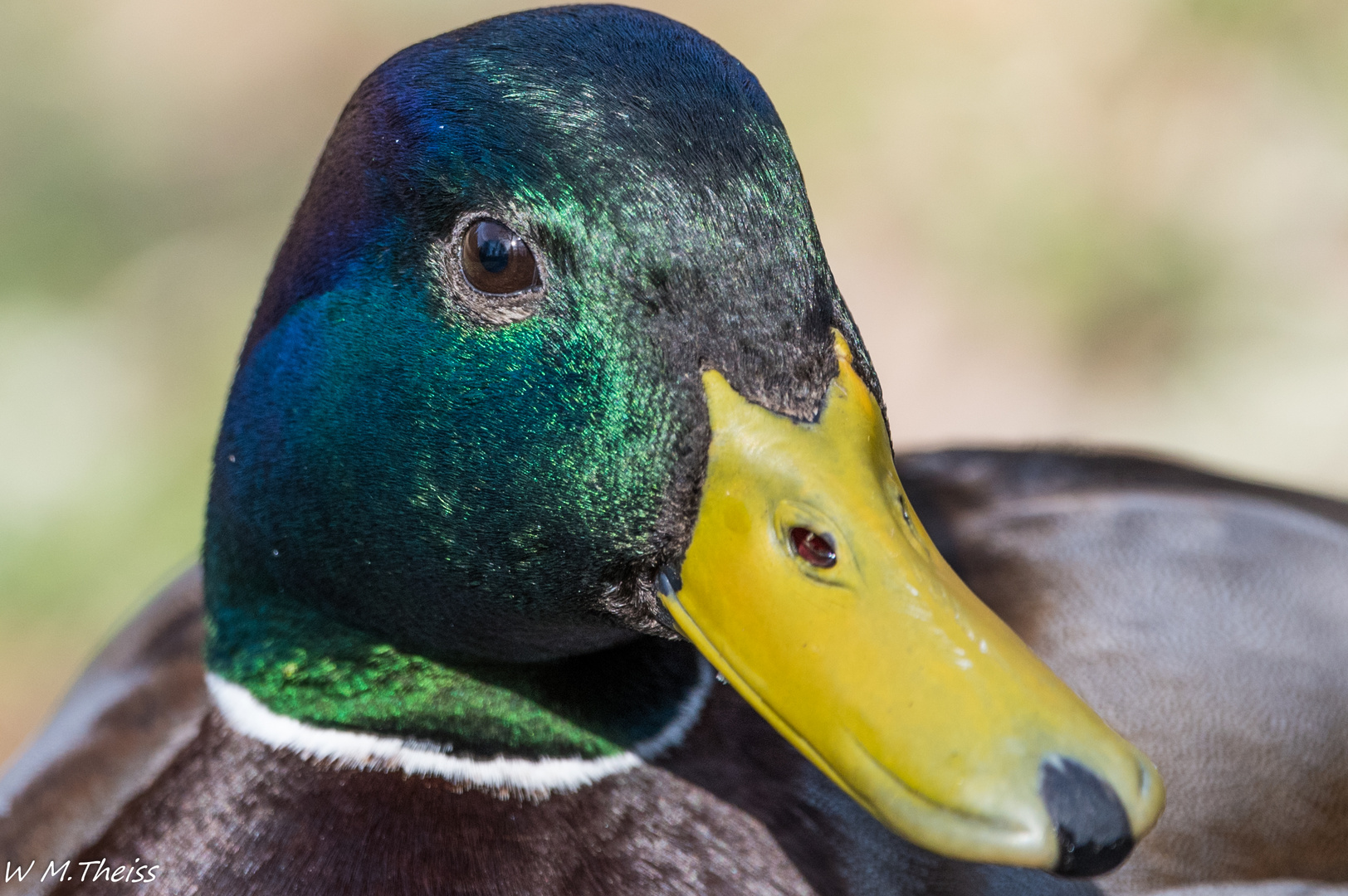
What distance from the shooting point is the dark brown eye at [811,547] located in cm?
120

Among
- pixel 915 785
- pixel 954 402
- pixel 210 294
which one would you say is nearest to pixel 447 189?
pixel 915 785

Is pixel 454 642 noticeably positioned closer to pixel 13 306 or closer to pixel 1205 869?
pixel 1205 869

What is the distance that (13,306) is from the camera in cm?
432

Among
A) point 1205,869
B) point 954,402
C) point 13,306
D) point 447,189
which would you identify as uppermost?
point 447,189

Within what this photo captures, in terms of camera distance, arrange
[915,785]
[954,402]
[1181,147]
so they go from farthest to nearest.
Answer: [1181,147] < [954,402] < [915,785]

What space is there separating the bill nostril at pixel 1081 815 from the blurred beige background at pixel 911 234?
2.66 meters

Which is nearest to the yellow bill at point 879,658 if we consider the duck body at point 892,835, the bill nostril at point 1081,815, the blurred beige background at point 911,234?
the bill nostril at point 1081,815

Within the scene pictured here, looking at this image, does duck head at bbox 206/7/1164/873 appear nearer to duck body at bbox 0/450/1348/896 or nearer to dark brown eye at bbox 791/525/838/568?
dark brown eye at bbox 791/525/838/568

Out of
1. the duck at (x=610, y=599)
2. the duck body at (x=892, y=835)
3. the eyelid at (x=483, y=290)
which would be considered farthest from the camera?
the duck body at (x=892, y=835)

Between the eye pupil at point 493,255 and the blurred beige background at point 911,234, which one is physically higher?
the eye pupil at point 493,255

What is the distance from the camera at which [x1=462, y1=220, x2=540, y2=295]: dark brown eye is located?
4.27 feet

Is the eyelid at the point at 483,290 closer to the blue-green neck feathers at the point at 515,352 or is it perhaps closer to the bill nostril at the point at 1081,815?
the blue-green neck feathers at the point at 515,352

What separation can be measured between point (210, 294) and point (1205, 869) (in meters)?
3.62
